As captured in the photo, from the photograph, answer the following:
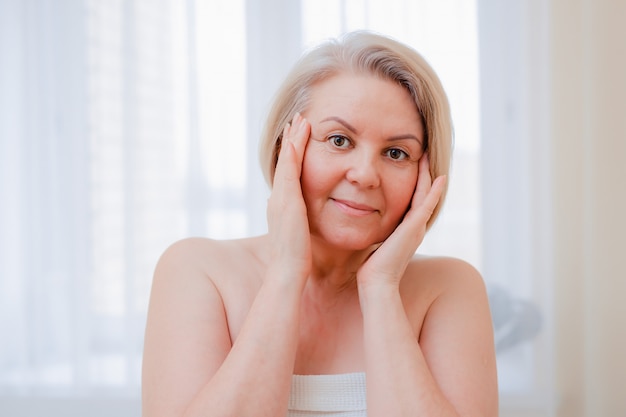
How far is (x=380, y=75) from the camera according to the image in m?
1.33

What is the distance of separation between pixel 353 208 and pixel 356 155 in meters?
0.11

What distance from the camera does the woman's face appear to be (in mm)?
1264

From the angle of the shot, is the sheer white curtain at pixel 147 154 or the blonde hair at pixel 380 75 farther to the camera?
the sheer white curtain at pixel 147 154

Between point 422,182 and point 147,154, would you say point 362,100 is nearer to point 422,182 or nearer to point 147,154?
point 422,182

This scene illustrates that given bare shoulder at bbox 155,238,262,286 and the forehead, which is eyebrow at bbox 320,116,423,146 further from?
bare shoulder at bbox 155,238,262,286

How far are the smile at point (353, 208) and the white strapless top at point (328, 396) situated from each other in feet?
1.22

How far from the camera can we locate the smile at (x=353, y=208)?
1269 millimetres

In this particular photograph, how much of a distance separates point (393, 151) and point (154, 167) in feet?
4.71

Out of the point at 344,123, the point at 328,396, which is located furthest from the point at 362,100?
the point at 328,396

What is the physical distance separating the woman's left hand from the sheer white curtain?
1.05 m

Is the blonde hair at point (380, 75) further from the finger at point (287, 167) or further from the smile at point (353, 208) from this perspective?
the smile at point (353, 208)

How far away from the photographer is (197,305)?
129 centimetres

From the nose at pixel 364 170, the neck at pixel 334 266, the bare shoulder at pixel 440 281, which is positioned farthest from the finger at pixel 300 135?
the bare shoulder at pixel 440 281

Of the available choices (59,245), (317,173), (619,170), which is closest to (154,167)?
(59,245)
